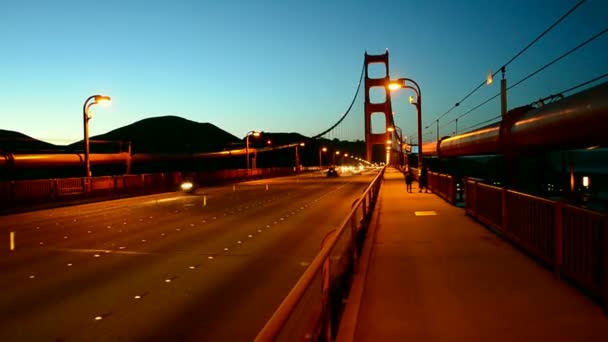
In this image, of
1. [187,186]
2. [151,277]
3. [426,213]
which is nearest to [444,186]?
[426,213]

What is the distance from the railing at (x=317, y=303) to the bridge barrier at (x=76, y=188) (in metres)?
21.8

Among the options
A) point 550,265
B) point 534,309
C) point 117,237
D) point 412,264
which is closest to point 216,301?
point 412,264

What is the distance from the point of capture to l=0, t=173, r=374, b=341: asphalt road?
637 cm

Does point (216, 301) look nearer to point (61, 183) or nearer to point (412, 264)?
point (412, 264)

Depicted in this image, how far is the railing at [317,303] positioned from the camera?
113 inches

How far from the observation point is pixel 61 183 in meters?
30.2

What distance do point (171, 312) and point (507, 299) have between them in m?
4.21

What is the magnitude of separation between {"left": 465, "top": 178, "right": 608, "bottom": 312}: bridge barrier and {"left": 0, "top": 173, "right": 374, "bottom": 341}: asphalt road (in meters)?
3.84

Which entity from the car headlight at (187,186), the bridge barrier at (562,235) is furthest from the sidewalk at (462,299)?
the car headlight at (187,186)

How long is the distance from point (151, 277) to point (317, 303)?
378 centimetres

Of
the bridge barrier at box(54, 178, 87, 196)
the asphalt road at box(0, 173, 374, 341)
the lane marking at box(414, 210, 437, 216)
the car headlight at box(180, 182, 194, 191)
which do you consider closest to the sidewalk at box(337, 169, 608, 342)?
the asphalt road at box(0, 173, 374, 341)

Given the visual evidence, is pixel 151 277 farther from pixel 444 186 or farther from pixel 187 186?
pixel 187 186

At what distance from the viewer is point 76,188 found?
102 feet

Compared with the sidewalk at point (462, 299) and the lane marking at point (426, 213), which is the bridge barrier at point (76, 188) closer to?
the lane marking at point (426, 213)
